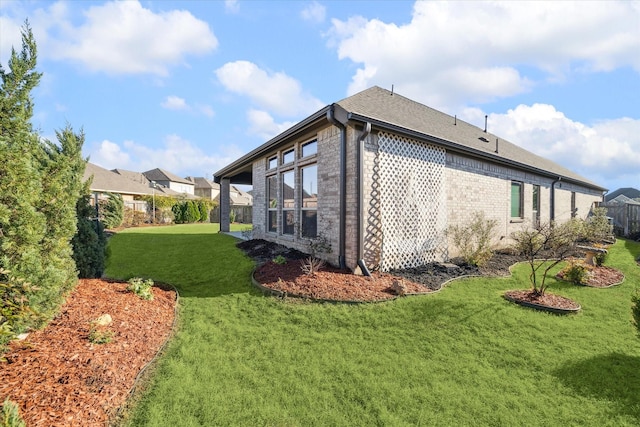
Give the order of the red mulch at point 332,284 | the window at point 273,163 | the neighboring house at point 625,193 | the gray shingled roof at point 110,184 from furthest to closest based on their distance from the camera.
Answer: the neighboring house at point 625,193 < the gray shingled roof at point 110,184 < the window at point 273,163 < the red mulch at point 332,284

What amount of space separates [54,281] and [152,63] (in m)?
7.19

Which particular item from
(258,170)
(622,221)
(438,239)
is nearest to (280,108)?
(258,170)

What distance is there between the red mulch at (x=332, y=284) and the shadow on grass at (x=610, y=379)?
8.80 ft

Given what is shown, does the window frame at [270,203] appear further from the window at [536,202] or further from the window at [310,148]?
the window at [536,202]

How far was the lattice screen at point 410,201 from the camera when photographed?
732cm

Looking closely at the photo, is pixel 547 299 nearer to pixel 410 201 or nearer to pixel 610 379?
pixel 610 379

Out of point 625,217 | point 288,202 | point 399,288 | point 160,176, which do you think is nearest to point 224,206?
point 288,202

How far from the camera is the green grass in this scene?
292 cm

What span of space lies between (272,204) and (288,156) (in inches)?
86.9

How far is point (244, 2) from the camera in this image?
6785mm

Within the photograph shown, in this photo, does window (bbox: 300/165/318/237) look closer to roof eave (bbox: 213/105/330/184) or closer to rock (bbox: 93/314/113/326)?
roof eave (bbox: 213/105/330/184)

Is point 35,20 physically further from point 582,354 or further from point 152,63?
point 582,354

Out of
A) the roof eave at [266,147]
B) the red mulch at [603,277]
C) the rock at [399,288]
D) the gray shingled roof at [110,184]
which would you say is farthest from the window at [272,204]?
the gray shingled roof at [110,184]

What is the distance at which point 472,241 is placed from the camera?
9.30 metres
